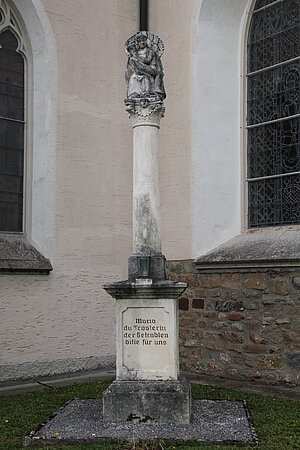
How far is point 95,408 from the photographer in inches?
264

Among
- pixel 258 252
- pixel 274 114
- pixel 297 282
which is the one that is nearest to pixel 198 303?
pixel 258 252

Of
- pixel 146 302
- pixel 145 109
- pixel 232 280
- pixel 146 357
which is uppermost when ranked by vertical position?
pixel 145 109

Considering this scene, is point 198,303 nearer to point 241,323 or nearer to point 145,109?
point 241,323

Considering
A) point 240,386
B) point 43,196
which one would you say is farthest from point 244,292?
point 43,196

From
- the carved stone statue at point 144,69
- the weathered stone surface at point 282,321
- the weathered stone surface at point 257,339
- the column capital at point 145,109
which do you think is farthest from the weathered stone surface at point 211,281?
the carved stone statue at point 144,69

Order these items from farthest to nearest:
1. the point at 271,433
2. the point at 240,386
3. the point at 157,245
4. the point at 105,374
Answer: the point at 105,374, the point at 240,386, the point at 157,245, the point at 271,433

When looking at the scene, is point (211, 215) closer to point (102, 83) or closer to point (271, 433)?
point (102, 83)

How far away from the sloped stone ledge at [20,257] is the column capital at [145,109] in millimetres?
3304

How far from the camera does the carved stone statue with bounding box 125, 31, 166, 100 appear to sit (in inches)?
257

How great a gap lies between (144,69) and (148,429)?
3.72m

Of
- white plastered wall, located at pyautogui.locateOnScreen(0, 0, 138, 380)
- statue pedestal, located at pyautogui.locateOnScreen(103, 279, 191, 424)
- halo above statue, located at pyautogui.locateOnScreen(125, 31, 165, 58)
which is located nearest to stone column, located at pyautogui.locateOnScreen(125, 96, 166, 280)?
statue pedestal, located at pyautogui.locateOnScreen(103, 279, 191, 424)

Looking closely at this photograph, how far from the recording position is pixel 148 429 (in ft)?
19.2

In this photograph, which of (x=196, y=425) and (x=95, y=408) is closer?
(x=196, y=425)

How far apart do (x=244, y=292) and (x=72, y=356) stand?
289 centimetres
